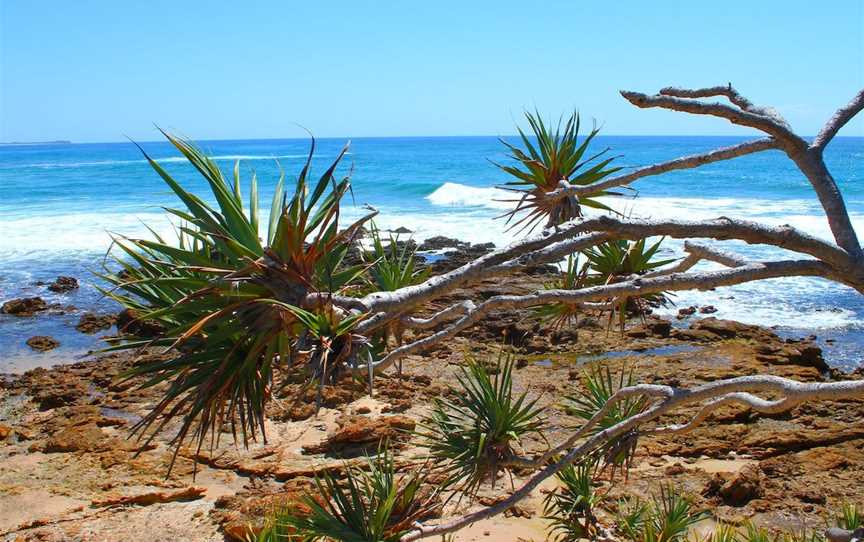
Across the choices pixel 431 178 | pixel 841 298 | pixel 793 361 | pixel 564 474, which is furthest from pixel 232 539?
pixel 431 178

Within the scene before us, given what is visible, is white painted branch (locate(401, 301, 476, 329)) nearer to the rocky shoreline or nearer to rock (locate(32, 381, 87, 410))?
the rocky shoreline

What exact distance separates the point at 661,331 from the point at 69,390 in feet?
28.5

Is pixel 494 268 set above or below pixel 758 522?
above

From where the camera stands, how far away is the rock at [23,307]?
15.8 m

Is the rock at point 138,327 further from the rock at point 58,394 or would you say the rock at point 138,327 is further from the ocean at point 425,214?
the rock at point 58,394

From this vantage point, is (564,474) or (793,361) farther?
(793,361)

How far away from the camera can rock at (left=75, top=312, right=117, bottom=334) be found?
14.7 m

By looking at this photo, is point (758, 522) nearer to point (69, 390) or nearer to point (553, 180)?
point (553, 180)

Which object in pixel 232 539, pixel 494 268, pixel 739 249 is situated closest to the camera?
pixel 494 268

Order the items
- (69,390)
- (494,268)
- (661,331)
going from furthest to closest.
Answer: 1. (661,331)
2. (69,390)
3. (494,268)

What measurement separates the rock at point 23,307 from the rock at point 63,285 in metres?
1.98

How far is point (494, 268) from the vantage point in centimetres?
320

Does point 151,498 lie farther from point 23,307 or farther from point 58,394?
point 23,307

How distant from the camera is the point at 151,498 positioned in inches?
291
